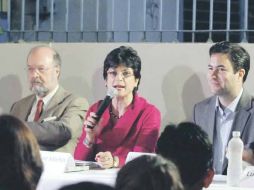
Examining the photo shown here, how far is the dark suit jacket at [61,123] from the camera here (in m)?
3.63

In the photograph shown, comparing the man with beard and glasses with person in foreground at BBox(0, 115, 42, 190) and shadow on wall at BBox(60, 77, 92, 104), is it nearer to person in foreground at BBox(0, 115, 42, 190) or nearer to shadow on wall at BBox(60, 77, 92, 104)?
shadow on wall at BBox(60, 77, 92, 104)

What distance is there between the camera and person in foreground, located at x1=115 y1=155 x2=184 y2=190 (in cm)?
143

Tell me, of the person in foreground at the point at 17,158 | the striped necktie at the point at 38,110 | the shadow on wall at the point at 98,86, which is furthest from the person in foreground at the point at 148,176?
the shadow on wall at the point at 98,86

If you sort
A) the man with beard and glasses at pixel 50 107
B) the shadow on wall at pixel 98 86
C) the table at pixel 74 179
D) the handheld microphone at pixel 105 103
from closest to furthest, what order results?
the table at pixel 74 179, the handheld microphone at pixel 105 103, the man with beard and glasses at pixel 50 107, the shadow on wall at pixel 98 86

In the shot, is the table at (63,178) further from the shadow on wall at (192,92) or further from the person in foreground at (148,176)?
the shadow on wall at (192,92)

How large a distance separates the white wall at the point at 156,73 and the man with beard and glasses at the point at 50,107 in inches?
17.9

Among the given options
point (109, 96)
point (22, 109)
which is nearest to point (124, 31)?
point (22, 109)

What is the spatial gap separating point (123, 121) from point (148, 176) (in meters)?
2.18

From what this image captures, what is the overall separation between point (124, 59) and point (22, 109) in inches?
33.3

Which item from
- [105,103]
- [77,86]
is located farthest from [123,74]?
[77,86]

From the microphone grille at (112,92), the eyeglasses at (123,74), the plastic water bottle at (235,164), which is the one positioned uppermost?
the eyeglasses at (123,74)

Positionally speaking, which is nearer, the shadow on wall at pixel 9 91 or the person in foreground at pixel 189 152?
the person in foreground at pixel 189 152

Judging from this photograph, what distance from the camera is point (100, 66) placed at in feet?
14.4

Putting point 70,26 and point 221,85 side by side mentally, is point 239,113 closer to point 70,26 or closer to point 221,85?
point 221,85
